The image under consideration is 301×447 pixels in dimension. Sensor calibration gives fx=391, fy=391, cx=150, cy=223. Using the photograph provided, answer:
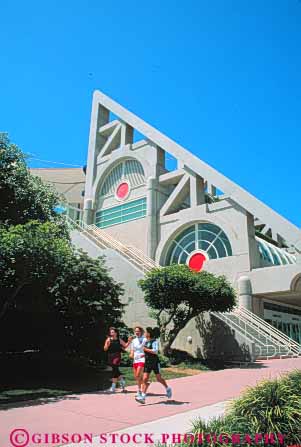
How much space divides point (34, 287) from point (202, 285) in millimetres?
6586

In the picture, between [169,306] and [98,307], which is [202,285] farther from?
[98,307]

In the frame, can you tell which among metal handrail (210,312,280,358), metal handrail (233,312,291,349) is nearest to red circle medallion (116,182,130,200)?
metal handrail (233,312,291,349)

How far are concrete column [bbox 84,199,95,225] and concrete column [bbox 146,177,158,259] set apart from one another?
7258 millimetres

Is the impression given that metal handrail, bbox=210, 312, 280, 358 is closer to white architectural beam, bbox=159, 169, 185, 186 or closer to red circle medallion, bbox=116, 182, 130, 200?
white architectural beam, bbox=159, 169, 185, 186

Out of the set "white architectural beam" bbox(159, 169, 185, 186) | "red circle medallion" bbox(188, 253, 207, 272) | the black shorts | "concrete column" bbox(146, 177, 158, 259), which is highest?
"white architectural beam" bbox(159, 169, 185, 186)

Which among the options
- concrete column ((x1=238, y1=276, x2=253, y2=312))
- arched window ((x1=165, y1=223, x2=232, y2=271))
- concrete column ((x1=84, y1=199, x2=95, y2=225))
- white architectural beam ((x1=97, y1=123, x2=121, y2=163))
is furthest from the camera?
white architectural beam ((x1=97, y1=123, x2=121, y2=163))

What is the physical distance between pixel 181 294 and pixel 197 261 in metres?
10.3

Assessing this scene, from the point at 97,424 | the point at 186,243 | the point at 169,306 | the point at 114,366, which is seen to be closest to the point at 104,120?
the point at 186,243

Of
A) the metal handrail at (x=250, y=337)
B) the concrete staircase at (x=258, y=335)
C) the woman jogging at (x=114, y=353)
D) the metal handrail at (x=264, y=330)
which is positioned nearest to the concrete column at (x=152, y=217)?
the concrete staircase at (x=258, y=335)

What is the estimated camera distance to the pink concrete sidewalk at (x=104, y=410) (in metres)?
6.05

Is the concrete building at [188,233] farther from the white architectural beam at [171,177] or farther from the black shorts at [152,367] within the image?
the black shorts at [152,367]

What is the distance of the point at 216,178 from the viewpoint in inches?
984

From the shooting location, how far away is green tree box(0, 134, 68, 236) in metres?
14.1

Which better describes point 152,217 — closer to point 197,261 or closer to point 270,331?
point 197,261
